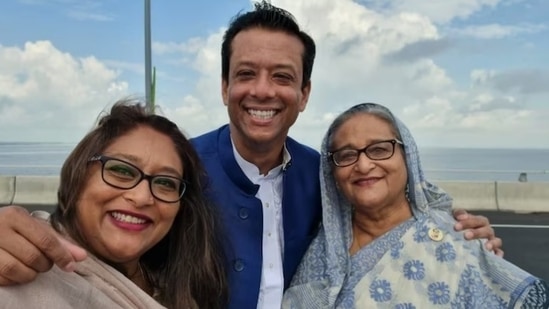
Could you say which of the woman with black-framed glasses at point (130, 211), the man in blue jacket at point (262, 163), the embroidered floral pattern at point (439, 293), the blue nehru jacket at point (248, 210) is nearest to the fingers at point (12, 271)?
the woman with black-framed glasses at point (130, 211)

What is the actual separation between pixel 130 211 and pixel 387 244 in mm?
1094

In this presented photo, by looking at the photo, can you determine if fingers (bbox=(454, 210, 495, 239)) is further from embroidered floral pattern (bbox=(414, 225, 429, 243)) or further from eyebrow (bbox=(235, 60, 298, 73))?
eyebrow (bbox=(235, 60, 298, 73))

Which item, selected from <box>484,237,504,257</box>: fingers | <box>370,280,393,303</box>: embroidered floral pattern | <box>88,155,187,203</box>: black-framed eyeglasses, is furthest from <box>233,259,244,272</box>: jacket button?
<box>484,237,504,257</box>: fingers

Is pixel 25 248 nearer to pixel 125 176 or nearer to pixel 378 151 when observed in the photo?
pixel 125 176

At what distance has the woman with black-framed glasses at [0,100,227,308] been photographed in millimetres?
1735

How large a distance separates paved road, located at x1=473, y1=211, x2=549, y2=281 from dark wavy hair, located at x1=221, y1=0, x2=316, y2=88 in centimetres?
478

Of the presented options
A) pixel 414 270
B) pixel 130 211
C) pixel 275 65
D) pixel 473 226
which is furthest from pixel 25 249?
pixel 473 226

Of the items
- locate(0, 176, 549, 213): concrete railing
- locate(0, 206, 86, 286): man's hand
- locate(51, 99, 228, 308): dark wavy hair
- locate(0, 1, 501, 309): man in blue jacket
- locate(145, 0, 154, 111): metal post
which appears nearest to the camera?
locate(0, 206, 86, 286): man's hand

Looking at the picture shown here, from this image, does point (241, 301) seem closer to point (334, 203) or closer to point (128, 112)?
point (334, 203)

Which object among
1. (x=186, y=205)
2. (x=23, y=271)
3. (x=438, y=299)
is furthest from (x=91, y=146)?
(x=438, y=299)

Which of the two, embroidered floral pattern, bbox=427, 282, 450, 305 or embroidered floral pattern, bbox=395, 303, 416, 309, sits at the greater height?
embroidered floral pattern, bbox=427, 282, 450, 305

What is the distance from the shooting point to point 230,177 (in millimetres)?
2689

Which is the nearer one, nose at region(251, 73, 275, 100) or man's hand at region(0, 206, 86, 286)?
man's hand at region(0, 206, 86, 286)

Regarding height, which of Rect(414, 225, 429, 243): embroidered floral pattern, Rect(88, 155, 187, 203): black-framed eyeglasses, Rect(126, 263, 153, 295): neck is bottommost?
Rect(126, 263, 153, 295): neck
